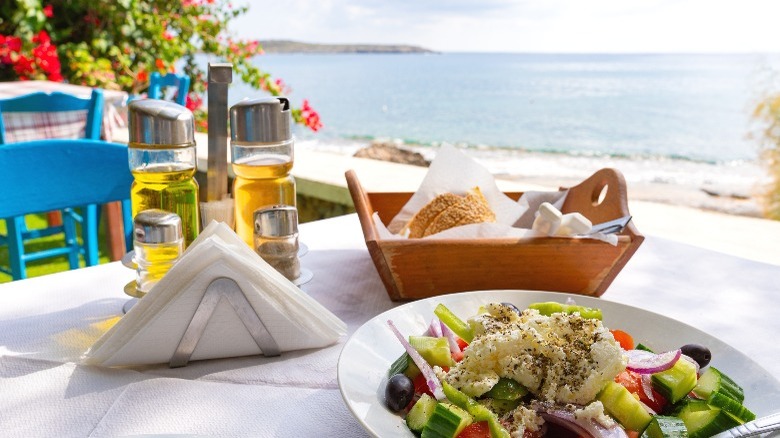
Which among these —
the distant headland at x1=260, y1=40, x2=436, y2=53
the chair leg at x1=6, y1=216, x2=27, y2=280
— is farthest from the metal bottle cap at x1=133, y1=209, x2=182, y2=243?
the distant headland at x1=260, y1=40, x2=436, y2=53

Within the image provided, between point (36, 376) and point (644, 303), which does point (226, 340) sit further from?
point (644, 303)

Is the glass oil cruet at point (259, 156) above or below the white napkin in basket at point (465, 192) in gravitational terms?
above

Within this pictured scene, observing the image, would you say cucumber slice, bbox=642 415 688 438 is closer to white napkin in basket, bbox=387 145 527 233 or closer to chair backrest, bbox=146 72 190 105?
white napkin in basket, bbox=387 145 527 233

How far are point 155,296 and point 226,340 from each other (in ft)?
0.37

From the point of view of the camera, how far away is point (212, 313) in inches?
33.3

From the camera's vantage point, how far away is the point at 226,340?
34.4 inches

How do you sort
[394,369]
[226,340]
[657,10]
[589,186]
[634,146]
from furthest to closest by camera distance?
1. [657,10]
2. [634,146]
3. [589,186]
4. [226,340]
5. [394,369]

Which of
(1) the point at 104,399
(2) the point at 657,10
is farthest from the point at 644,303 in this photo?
(2) the point at 657,10

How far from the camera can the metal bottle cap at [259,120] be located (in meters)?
0.97

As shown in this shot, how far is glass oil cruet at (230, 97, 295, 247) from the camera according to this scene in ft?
3.20

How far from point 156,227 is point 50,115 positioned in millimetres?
2808

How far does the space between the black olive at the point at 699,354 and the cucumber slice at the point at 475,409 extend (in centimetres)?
30

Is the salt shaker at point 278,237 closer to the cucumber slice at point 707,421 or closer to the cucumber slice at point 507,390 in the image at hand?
the cucumber slice at point 507,390

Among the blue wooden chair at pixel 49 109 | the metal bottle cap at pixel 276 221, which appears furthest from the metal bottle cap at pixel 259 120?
the blue wooden chair at pixel 49 109
